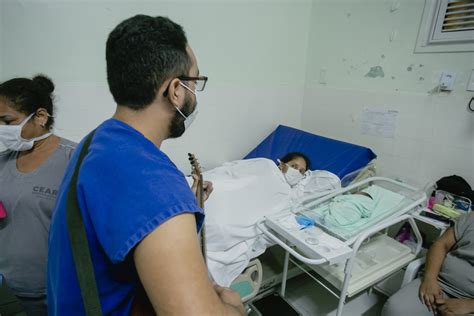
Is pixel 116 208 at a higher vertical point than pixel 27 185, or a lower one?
higher

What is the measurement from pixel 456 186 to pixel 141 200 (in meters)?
1.98

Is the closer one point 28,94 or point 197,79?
point 197,79

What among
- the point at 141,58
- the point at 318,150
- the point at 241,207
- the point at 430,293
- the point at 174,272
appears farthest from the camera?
the point at 318,150

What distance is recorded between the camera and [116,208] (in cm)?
46

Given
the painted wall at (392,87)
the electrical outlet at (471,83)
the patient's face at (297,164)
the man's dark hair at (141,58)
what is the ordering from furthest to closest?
the patient's face at (297,164) < the painted wall at (392,87) < the electrical outlet at (471,83) < the man's dark hair at (141,58)

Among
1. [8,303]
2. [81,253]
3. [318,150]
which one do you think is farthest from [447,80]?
[8,303]

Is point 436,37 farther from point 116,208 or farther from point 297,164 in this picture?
point 116,208

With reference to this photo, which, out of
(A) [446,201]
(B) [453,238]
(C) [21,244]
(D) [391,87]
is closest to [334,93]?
(D) [391,87]

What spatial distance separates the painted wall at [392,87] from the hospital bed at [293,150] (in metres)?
0.27

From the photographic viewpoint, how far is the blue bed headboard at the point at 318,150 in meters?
2.09

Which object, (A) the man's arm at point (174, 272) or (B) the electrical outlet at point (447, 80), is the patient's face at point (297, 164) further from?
(A) the man's arm at point (174, 272)

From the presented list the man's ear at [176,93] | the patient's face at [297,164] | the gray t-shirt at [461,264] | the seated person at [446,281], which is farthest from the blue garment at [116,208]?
the patient's face at [297,164]

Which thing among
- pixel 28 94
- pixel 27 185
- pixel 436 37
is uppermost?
pixel 436 37

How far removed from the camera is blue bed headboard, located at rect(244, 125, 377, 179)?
2.09 m
